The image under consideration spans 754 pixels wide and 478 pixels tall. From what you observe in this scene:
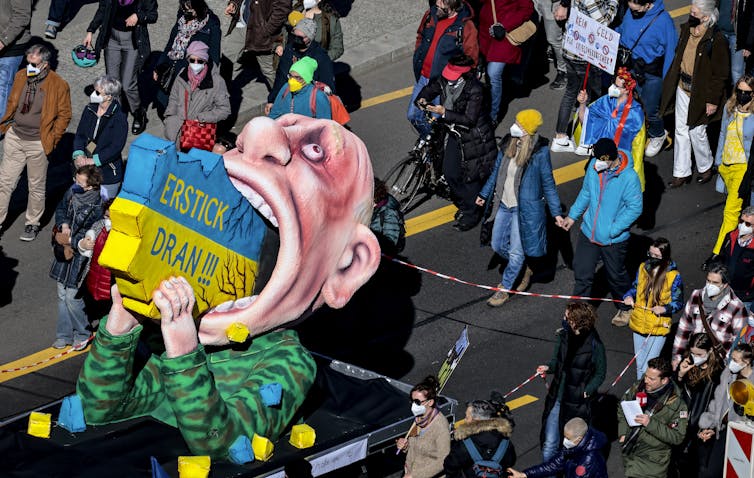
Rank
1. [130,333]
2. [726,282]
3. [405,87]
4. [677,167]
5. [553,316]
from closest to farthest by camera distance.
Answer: [130,333]
[726,282]
[553,316]
[677,167]
[405,87]

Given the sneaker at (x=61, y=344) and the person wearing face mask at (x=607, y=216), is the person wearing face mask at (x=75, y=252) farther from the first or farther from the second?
the person wearing face mask at (x=607, y=216)

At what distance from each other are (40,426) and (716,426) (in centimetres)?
511

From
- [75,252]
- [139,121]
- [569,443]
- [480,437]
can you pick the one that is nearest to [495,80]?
[139,121]

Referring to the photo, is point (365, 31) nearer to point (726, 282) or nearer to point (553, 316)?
point (553, 316)

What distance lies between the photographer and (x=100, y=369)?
33.3 feet

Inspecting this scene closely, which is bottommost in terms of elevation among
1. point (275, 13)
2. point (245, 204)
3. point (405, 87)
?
point (405, 87)

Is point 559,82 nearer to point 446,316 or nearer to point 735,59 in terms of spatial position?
point 735,59

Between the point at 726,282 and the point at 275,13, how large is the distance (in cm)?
692

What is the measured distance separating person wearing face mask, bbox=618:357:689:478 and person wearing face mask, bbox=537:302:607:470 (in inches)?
15.9

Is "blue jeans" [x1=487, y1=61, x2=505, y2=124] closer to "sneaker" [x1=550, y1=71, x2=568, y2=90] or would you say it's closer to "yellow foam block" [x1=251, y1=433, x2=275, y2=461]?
"sneaker" [x1=550, y1=71, x2=568, y2=90]

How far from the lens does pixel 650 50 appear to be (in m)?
17.3

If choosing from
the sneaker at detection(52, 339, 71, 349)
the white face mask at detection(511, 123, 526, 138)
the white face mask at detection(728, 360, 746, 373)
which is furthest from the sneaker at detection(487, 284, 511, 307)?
the sneaker at detection(52, 339, 71, 349)

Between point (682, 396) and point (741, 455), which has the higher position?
point (741, 455)

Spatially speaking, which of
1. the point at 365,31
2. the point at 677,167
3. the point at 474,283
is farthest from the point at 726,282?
the point at 365,31
